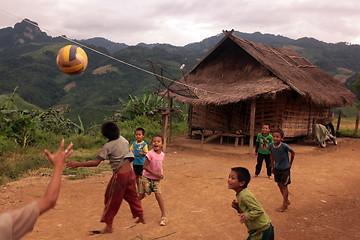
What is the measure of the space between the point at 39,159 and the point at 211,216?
580cm

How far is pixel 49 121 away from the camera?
13773 mm

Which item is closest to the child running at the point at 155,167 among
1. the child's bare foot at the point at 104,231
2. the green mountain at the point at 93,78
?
the child's bare foot at the point at 104,231

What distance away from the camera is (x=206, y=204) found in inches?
224

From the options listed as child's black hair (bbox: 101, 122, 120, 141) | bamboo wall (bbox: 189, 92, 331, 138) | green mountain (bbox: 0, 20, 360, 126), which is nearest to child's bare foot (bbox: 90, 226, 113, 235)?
child's black hair (bbox: 101, 122, 120, 141)

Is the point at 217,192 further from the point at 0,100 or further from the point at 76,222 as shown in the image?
the point at 0,100

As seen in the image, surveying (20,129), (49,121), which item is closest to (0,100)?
(20,129)

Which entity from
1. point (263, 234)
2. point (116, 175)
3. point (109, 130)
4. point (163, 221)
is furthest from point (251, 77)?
point (263, 234)

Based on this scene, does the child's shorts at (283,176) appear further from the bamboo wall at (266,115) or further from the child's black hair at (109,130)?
the bamboo wall at (266,115)

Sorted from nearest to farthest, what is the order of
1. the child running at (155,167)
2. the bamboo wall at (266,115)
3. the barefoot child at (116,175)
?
the barefoot child at (116,175)
the child running at (155,167)
the bamboo wall at (266,115)

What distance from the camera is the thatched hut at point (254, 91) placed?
1156cm

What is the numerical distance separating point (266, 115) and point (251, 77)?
1.65 meters

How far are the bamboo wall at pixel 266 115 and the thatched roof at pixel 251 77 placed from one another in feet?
2.77

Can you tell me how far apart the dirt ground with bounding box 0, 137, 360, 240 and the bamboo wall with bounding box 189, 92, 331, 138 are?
329 cm

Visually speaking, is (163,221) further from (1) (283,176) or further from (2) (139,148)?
(1) (283,176)
